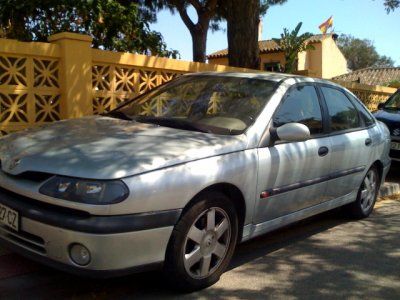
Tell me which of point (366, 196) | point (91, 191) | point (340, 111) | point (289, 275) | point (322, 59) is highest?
point (322, 59)

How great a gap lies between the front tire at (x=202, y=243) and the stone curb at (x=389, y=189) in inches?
176

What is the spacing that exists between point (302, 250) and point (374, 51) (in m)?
70.5

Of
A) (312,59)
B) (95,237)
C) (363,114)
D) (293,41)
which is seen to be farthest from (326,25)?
(95,237)

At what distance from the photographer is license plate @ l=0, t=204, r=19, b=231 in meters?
3.30

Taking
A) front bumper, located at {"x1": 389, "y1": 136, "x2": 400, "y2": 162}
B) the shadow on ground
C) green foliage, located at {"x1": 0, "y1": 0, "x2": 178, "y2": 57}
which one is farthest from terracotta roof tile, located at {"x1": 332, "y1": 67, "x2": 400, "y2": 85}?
the shadow on ground

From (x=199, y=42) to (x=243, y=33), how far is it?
21.4 ft

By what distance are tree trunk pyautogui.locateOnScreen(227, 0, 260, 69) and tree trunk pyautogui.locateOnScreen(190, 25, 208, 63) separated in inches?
237

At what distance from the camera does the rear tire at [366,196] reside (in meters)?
5.89

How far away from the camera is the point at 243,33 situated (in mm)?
9328

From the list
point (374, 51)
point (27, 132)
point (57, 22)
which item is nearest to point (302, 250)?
point (27, 132)

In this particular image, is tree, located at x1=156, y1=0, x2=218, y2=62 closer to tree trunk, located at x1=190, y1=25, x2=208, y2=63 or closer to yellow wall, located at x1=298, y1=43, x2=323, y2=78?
tree trunk, located at x1=190, y1=25, x2=208, y2=63

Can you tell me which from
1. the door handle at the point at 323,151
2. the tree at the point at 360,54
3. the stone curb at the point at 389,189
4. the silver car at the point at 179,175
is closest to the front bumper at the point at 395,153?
the stone curb at the point at 389,189

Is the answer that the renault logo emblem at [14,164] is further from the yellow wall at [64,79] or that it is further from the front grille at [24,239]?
the yellow wall at [64,79]

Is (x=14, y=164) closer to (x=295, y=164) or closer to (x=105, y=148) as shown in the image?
(x=105, y=148)
